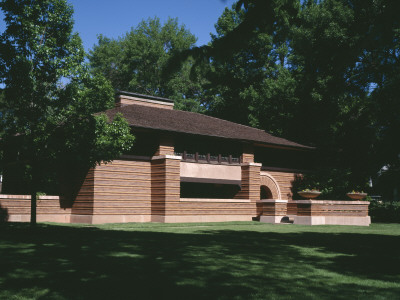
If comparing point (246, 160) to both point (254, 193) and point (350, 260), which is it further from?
point (350, 260)

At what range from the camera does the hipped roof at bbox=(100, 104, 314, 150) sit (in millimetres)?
27859

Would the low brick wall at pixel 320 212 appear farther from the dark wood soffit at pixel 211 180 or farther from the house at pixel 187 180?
the dark wood soffit at pixel 211 180

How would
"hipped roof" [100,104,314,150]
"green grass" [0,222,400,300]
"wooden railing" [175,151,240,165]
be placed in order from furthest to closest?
1. "wooden railing" [175,151,240,165]
2. "hipped roof" [100,104,314,150]
3. "green grass" [0,222,400,300]

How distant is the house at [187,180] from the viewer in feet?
83.4

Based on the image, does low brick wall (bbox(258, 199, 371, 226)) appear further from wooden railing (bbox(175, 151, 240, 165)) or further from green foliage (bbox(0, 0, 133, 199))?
green foliage (bbox(0, 0, 133, 199))

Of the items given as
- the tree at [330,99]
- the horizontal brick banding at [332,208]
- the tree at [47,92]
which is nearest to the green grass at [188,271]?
the tree at [47,92]

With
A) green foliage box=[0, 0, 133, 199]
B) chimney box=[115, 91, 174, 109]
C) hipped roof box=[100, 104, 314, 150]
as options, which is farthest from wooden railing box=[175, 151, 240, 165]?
green foliage box=[0, 0, 133, 199]

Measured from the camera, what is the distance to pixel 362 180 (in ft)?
115

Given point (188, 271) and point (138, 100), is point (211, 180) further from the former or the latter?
point (188, 271)

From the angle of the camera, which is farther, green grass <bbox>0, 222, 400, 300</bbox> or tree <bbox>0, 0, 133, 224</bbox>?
tree <bbox>0, 0, 133, 224</bbox>

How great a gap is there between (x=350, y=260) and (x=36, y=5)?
493 inches

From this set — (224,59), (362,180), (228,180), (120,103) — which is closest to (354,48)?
(224,59)

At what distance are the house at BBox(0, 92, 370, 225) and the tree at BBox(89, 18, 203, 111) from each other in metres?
19.3

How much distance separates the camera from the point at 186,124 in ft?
101
